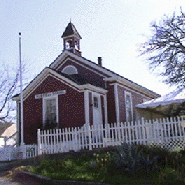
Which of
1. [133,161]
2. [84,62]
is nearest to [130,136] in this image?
[133,161]

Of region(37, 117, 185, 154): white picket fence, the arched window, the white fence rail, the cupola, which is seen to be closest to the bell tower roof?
the cupola

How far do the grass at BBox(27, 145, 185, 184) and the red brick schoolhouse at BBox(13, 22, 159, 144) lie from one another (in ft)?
19.4

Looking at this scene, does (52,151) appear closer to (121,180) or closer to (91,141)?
(91,141)

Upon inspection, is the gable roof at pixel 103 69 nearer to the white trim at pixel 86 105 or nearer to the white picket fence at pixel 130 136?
the white trim at pixel 86 105

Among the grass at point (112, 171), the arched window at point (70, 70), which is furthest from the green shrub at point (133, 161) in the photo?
the arched window at point (70, 70)

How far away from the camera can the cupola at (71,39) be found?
2105 centimetres

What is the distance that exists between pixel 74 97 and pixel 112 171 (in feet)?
26.7

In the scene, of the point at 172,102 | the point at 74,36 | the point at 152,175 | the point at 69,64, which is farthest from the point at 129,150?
the point at 74,36

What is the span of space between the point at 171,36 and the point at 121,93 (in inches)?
198

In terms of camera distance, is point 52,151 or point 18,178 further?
point 52,151

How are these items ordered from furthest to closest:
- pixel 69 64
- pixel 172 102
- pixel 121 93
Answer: pixel 69 64
pixel 121 93
pixel 172 102

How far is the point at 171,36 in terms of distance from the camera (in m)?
16.5

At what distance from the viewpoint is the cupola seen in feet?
69.1

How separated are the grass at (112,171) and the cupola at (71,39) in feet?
40.1
